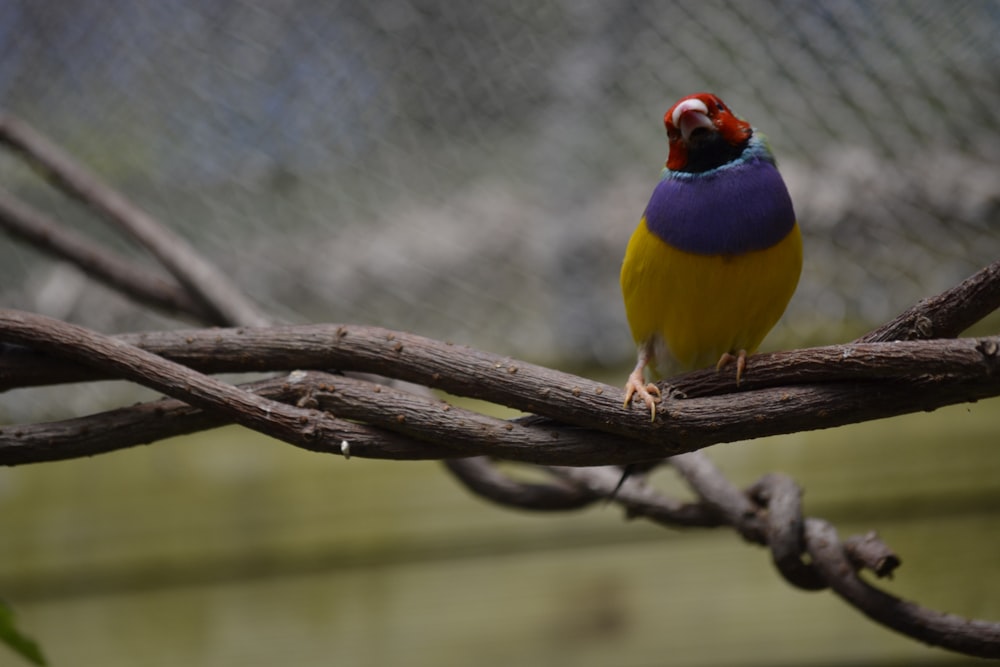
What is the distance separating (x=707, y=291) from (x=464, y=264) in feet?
1.73

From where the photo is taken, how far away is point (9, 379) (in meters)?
0.66

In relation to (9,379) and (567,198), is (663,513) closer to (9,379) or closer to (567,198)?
(567,198)

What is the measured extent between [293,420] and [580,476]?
44 centimetres

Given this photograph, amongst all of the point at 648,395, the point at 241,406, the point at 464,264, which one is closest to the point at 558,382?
the point at 648,395

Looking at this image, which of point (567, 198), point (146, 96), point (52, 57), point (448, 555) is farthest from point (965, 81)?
point (52, 57)

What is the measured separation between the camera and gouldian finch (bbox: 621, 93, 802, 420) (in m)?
0.83

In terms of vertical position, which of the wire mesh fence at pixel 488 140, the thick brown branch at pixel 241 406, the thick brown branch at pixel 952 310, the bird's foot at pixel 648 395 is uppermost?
the wire mesh fence at pixel 488 140

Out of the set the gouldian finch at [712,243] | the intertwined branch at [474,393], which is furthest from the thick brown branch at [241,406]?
the gouldian finch at [712,243]

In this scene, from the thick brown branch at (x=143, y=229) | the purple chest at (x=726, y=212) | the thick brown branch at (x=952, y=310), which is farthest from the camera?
the thick brown branch at (x=143, y=229)

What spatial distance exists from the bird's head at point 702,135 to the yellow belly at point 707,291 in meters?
0.09

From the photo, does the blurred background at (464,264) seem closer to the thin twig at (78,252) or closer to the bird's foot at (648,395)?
the thin twig at (78,252)

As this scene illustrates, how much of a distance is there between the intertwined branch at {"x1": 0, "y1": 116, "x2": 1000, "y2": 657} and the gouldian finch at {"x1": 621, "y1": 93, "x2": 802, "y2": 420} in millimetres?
202

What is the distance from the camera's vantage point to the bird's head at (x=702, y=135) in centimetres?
88

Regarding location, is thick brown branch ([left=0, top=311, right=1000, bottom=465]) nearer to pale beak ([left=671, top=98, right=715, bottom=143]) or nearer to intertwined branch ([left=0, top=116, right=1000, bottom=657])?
intertwined branch ([left=0, top=116, right=1000, bottom=657])
